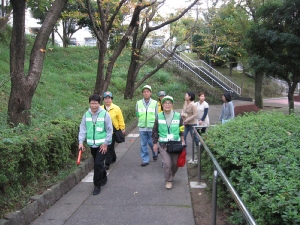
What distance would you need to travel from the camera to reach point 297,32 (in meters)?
12.5

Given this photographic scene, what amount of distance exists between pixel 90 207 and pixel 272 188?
2716 millimetres

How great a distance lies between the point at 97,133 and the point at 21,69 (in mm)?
2150

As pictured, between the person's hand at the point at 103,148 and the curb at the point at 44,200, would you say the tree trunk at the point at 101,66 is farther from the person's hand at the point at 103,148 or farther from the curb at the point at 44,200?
the person's hand at the point at 103,148

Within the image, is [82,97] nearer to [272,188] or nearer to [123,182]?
[123,182]

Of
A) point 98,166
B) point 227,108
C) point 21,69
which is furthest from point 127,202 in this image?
point 227,108

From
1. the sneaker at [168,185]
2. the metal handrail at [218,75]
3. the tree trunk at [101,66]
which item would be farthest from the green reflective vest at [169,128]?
the metal handrail at [218,75]

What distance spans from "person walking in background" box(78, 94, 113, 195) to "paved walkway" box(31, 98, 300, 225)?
0.36 m

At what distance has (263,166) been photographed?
3207 mm

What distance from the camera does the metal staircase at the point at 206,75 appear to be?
25497mm

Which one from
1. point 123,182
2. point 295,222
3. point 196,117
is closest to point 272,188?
point 295,222

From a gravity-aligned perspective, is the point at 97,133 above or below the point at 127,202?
above

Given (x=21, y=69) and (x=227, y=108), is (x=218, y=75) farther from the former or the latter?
(x=21, y=69)

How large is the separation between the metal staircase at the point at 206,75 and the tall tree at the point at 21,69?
65.5 feet

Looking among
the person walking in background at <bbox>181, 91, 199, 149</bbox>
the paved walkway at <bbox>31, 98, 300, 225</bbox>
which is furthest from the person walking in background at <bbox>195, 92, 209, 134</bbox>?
the paved walkway at <bbox>31, 98, 300, 225</bbox>
